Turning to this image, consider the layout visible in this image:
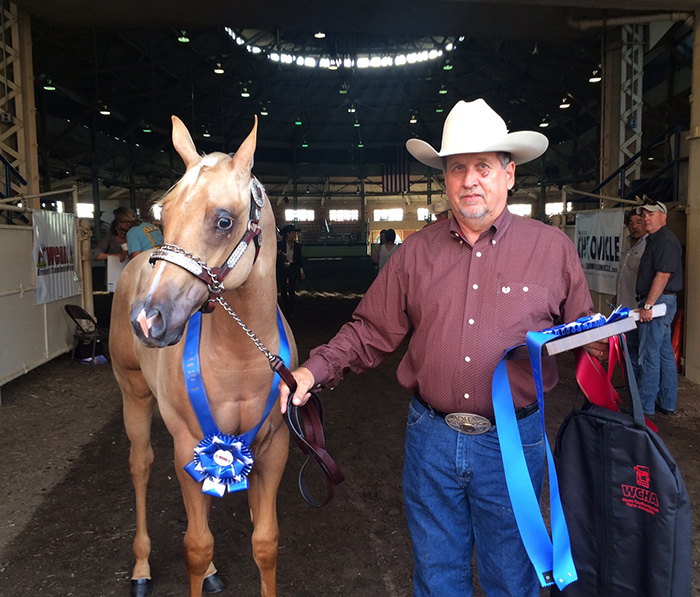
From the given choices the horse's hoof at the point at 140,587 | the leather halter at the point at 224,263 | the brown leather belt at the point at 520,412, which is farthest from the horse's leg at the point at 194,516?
the brown leather belt at the point at 520,412

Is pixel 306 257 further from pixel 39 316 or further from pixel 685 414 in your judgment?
pixel 685 414

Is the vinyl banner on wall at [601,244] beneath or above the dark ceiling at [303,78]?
beneath

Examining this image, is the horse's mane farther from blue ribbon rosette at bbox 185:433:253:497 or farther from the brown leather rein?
blue ribbon rosette at bbox 185:433:253:497

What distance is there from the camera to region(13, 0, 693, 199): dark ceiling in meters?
9.05

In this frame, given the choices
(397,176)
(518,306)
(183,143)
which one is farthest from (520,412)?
(397,176)

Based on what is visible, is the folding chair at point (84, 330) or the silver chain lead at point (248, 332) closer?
the silver chain lead at point (248, 332)

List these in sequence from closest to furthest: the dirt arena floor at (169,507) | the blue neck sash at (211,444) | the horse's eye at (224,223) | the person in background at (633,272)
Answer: the horse's eye at (224,223)
the blue neck sash at (211,444)
the dirt arena floor at (169,507)
the person in background at (633,272)

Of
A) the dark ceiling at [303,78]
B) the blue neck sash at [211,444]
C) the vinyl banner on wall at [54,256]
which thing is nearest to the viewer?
the blue neck sash at [211,444]

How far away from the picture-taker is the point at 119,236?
7508mm

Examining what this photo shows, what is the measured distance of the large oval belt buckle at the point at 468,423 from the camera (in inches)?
68.3

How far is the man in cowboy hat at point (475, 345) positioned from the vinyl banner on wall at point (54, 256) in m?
5.86

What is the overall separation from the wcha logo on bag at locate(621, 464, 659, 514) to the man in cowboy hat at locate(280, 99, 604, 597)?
33cm

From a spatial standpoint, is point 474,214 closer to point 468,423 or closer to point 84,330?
point 468,423

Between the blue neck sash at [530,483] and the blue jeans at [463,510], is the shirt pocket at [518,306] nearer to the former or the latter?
the blue neck sash at [530,483]
